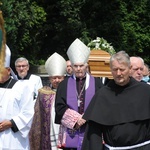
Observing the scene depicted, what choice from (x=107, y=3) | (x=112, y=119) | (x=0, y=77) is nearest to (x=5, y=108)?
(x=0, y=77)

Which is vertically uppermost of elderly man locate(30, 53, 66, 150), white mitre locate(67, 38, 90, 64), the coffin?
white mitre locate(67, 38, 90, 64)

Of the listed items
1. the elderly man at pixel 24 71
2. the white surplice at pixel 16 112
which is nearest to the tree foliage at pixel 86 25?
the elderly man at pixel 24 71

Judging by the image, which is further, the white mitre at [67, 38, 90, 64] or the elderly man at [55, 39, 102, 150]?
the white mitre at [67, 38, 90, 64]

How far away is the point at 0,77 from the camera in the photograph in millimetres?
5410

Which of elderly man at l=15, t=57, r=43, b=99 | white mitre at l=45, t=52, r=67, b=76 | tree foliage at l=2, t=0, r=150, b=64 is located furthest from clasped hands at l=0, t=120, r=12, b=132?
tree foliage at l=2, t=0, r=150, b=64

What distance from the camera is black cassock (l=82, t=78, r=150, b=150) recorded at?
15.2 feet

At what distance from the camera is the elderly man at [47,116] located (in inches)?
275

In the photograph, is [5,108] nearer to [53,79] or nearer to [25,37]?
[53,79]

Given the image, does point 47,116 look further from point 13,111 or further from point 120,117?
point 120,117

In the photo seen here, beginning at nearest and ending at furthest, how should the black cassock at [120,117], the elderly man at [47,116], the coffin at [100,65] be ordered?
the black cassock at [120,117] < the elderly man at [47,116] < the coffin at [100,65]

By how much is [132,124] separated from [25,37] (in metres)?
18.3

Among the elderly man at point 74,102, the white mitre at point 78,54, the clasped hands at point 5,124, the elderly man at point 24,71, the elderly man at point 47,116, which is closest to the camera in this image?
the clasped hands at point 5,124

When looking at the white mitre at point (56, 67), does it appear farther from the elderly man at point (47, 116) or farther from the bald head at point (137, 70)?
the bald head at point (137, 70)

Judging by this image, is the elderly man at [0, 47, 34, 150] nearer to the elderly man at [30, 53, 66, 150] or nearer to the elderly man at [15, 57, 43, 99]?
the elderly man at [30, 53, 66, 150]
